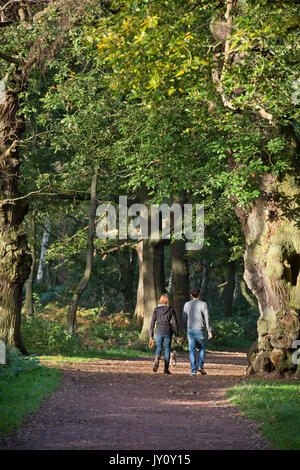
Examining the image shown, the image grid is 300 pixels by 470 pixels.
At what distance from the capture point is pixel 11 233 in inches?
711

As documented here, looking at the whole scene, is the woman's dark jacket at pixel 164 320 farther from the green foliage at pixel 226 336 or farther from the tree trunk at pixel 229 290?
the tree trunk at pixel 229 290

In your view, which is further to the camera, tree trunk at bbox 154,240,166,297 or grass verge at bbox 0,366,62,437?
tree trunk at bbox 154,240,166,297

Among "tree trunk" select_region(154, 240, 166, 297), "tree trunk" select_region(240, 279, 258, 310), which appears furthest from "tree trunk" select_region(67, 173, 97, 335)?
"tree trunk" select_region(240, 279, 258, 310)

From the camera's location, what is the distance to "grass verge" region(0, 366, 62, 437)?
8914mm

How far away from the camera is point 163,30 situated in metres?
11.6

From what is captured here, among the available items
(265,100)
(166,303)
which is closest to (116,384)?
(166,303)

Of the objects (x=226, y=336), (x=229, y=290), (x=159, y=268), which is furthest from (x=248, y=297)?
(x=159, y=268)

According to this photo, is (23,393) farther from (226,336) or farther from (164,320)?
(226,336)

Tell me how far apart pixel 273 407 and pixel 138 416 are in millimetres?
2009

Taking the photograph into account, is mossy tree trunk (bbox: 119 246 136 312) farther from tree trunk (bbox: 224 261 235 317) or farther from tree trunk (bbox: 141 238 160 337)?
tree trunk (bbox: 141 238 160 337)

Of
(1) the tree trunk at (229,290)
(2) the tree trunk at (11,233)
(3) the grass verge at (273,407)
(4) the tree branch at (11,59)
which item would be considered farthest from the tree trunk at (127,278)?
(3) the grass verge at (273,407)

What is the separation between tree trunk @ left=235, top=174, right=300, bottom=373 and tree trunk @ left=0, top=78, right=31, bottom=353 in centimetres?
619

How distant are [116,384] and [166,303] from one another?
2.76m

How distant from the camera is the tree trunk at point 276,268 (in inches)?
588
